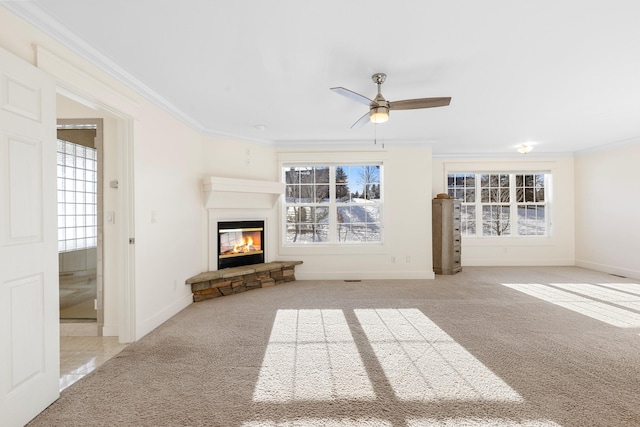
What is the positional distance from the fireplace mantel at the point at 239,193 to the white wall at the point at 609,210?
617 cm

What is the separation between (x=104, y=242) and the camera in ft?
10.4

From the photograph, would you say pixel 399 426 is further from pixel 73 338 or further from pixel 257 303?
pixel 73 338

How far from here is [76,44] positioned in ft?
7.54

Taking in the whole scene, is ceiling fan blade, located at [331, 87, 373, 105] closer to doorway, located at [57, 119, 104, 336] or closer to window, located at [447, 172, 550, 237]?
doorway, located at [57, 119, 104, 336]

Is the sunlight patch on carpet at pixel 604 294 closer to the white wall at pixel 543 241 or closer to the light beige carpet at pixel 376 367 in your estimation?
the light beige carpet at pixel 376 367

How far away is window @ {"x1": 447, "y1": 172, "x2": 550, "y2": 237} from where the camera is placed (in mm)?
6836

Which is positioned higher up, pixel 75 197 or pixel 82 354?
pixel 75 197

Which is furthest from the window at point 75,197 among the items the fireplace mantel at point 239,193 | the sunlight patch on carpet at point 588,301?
the sunlight patch on carpet at point 588,301

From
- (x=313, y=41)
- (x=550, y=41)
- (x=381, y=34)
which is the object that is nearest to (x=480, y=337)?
(x=550, y=41)

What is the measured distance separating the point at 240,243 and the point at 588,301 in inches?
199

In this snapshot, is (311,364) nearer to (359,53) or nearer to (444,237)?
(359,53)

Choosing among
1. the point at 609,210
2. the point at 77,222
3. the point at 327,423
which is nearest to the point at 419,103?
the point at 327,423

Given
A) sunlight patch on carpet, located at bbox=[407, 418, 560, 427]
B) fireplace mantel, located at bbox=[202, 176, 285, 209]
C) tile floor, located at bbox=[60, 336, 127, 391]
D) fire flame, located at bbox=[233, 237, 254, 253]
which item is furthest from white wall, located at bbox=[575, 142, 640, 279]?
tile floor, located at bbox=[60, 336, 127, 391]

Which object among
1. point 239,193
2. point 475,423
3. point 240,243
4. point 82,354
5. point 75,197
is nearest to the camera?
point 475,423
